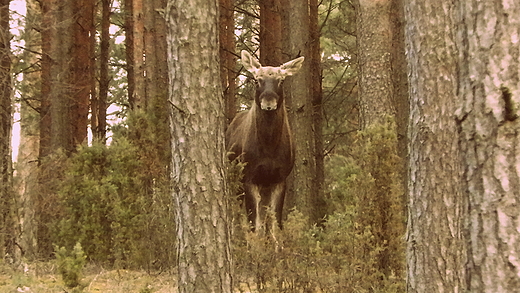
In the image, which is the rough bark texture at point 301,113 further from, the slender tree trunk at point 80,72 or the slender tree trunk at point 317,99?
the slender tree trunk at point 80,72

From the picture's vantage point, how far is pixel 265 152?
36.0 feet

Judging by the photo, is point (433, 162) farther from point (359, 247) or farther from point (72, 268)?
point (72, 268)

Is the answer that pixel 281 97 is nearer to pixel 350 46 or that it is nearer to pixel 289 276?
pixel 289 276

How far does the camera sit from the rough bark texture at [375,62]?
1027cm

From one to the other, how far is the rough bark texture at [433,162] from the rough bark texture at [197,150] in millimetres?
1728

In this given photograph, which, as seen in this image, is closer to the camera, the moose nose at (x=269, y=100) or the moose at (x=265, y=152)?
the moose nose at (x=269, y=100)

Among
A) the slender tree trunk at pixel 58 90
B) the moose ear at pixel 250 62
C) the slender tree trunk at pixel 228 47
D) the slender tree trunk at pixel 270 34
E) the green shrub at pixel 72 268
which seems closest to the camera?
the green shrub at pixel 72 268

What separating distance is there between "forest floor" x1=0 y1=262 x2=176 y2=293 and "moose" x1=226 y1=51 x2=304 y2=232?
91.5 inches

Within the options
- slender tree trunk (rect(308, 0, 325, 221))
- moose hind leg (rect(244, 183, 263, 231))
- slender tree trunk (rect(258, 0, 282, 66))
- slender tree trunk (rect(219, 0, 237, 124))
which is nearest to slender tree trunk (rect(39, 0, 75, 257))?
moose hind leg (rect(244, 183, 263, 231))

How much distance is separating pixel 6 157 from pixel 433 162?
671 centimetres

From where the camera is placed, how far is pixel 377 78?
10367mm

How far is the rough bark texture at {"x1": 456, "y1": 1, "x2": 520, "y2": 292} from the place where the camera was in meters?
2.75

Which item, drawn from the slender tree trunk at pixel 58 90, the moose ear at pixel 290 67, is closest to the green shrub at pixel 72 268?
the moose ear at pixel 290 67

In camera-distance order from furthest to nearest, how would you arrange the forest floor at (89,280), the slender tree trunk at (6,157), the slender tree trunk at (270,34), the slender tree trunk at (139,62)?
the slender tree trunk at (270,34)
the slender tree trunk at (139,62)
the slender tree trunk at (6,157)
the forest floor at (89,280)
